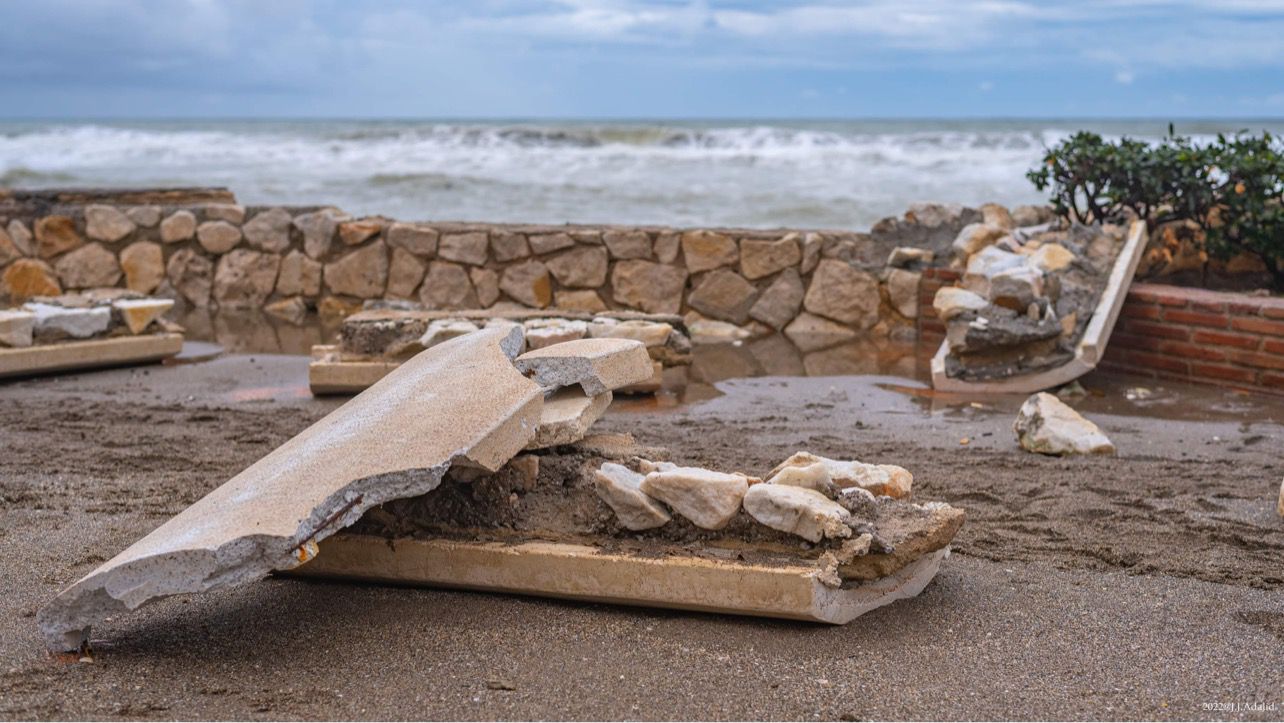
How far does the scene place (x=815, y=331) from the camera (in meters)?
8.72

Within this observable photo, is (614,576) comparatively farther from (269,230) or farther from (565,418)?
(269,230)

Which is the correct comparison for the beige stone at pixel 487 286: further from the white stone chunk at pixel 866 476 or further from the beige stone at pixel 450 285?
the white stone chunk at pixel 866 476

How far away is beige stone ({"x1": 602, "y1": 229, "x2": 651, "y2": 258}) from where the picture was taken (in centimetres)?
891

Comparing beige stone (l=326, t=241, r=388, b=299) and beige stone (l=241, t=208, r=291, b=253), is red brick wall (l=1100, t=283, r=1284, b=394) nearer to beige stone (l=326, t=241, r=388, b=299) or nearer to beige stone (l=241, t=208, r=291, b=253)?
beige stone (l=326, t=241, r=388, b=299)

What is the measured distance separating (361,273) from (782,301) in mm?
3323

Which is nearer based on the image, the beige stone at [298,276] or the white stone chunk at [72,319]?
the white stone chunk at [72,319]

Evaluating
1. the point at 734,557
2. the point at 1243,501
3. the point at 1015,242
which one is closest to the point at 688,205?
the point at 1015,242

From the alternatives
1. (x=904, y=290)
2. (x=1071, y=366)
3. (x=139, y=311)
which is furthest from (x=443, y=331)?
(x=904, y=290)

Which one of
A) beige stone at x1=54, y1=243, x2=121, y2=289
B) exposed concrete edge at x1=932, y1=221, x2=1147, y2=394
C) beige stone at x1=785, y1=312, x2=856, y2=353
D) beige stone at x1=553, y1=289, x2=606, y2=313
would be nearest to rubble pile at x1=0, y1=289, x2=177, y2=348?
beige stone at x1=54, y1=243, x2=121, y2=289

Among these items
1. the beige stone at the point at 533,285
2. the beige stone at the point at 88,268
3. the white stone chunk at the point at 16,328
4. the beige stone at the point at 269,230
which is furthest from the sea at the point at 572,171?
the white stone chunk at the point at 16,328

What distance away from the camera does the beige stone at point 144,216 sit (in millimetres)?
9875

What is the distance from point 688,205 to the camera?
52.4 feet

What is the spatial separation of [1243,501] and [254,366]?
558 centimetres

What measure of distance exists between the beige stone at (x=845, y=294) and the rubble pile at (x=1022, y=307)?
140cm
